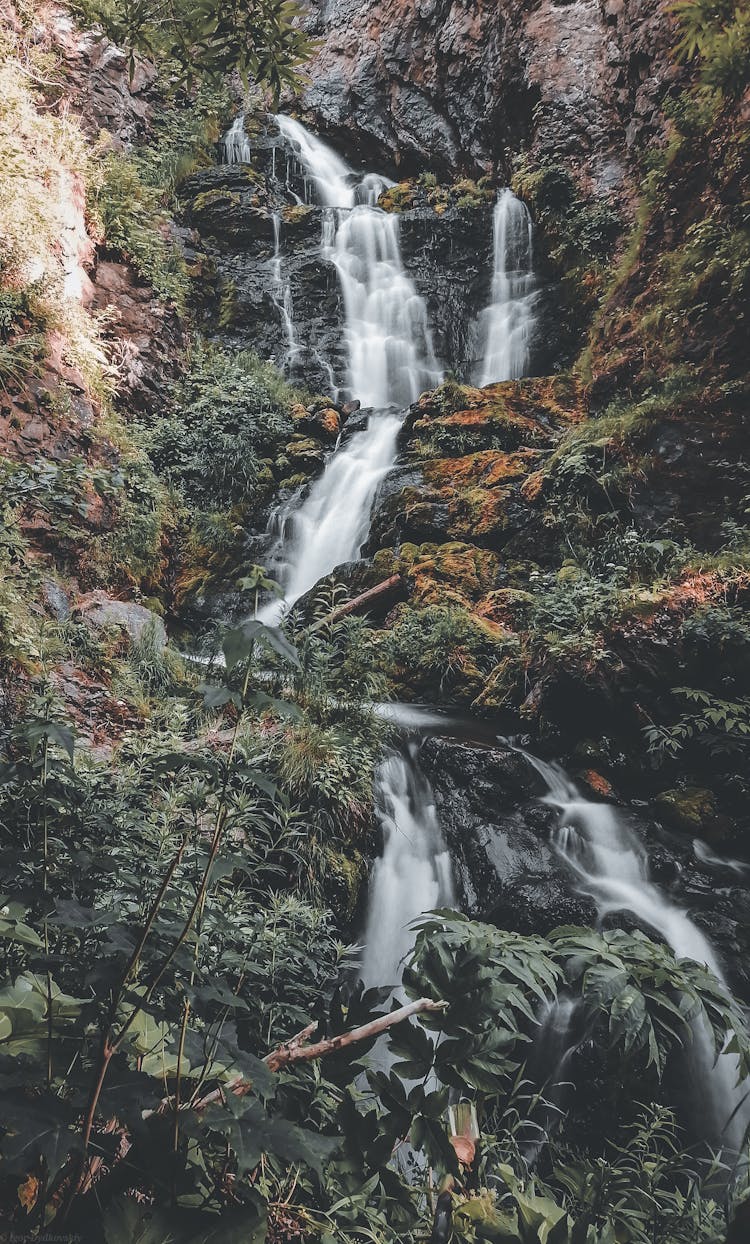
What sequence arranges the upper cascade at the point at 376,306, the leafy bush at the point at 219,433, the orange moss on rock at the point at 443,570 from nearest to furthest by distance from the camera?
1. the orange moss on rock at the point at 443,570
2. the leafy bush at the point at 219,433
3. the upper cascade at the point at 376,306

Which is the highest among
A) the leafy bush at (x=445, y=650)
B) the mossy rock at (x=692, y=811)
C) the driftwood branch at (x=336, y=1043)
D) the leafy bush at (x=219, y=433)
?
the leafy bush at (x=219, y=433)

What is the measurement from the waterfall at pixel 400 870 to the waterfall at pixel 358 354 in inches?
125

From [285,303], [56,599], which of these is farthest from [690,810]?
[285,303]

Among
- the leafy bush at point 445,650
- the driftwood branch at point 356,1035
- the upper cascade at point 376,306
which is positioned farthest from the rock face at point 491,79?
the driftwood branch at point 356,1035

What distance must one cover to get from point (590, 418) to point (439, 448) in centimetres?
220

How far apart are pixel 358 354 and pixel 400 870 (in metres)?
11.2

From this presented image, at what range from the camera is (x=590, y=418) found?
349 inches

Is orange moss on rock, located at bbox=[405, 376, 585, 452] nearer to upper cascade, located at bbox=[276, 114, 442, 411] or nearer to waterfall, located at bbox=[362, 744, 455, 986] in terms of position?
upper cascade, located at bbox=[276, 114, 442, 411]

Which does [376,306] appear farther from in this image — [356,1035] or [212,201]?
[356,1035]

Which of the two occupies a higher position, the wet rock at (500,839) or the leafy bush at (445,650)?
the leafy bush at (445,650)

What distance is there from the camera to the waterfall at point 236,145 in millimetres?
14961

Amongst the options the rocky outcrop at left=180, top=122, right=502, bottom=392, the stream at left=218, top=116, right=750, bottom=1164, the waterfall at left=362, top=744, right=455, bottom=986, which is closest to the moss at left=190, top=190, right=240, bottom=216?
the rocky outcrop at left=180, top=122, right=502, bottom=392

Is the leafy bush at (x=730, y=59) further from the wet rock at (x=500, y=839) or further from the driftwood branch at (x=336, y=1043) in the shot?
the driftwood branch at (x=336, y=1043)

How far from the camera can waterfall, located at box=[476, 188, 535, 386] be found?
12.0 meters
